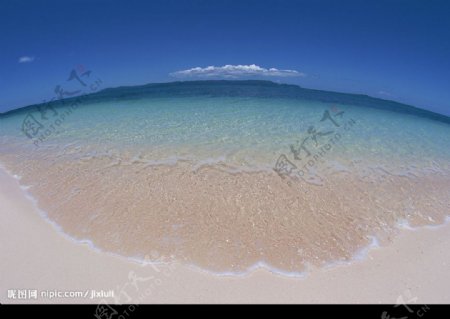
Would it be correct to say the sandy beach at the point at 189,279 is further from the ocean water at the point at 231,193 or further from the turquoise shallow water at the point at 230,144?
the turquoise shallow water at the point at 230,144

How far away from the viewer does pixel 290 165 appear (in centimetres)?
610

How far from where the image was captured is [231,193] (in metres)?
4.64

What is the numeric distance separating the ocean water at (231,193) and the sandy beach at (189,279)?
0.64ft

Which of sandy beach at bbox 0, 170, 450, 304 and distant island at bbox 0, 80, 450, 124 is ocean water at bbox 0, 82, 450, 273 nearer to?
sandy beach at bbox 0, 170, 450, 304

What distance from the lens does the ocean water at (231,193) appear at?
336 centimetres

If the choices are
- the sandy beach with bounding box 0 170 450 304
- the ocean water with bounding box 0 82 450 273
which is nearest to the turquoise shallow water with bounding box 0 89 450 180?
the ocean water with bounding box 0 82 450 273

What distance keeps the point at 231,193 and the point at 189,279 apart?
2.04 meters

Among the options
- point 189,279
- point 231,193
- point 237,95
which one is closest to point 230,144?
point 231,193

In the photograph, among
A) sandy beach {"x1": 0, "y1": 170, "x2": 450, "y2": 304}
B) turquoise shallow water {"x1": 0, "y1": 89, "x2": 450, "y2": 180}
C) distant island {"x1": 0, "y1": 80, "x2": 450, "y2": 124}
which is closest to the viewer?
sandy beach {"x1": 0, "y1": 170, "x2": 450, "y2": 304}

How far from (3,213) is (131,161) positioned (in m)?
2.59

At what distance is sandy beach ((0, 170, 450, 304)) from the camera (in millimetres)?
2582

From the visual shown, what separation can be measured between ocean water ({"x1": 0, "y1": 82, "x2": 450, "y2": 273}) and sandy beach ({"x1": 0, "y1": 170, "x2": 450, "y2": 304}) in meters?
0.19

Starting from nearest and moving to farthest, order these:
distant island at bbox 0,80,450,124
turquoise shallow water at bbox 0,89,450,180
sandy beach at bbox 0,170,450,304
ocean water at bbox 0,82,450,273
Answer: sandy beach at bbox 0,170,450,304
ocean water at bbox 0,82,450,273
turquoise shallow water at bbox 0,89,450,180
distant island at bbox 0,80,450,124
